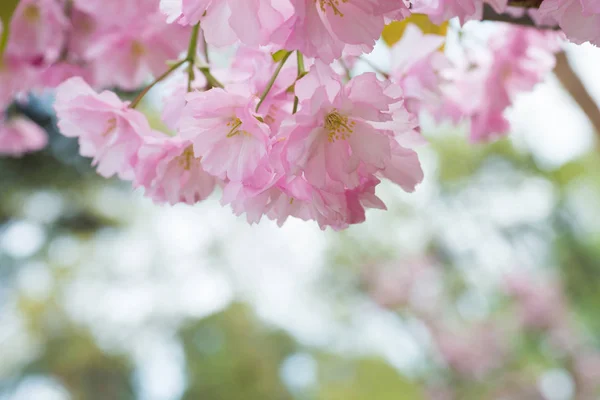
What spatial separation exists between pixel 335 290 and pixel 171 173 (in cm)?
568

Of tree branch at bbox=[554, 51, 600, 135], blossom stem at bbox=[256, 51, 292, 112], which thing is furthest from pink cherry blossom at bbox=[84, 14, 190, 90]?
tree branch at bbox=[554, 51, 600, 135]

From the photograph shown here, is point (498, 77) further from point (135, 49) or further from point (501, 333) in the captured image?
point (501, 333)

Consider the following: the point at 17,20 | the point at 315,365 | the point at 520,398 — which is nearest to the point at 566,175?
the point at 520,398

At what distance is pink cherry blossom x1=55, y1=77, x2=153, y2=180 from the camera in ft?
1.38

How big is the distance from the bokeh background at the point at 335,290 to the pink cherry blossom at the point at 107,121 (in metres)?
3.98

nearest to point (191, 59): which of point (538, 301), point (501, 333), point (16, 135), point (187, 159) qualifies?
point (187, 159)

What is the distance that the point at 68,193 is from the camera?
461 centimetres

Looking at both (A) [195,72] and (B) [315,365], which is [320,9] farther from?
(B) [315,365]

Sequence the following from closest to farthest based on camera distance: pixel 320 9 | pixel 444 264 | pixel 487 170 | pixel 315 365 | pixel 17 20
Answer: pixel 320 9
pixel 17 20
pixel 444 264
pixel 487 170
pixel 315 365

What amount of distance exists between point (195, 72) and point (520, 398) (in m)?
4.83

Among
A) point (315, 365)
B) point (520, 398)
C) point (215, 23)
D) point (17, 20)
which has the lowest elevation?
point (315, 365)

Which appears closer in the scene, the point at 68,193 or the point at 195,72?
the point at 195,72

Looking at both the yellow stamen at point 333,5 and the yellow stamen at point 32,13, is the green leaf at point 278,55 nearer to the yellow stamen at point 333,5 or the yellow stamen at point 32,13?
the yellow stamen at point 333,5

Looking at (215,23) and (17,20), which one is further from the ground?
(215,23)
